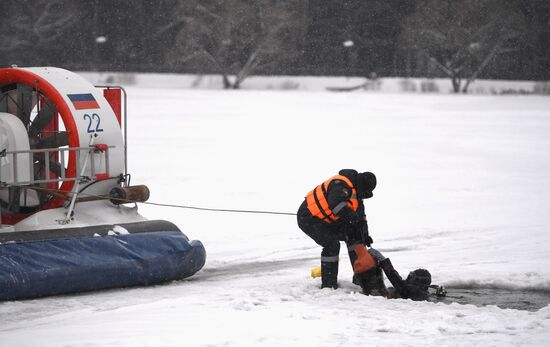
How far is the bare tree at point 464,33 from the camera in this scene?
153 ft

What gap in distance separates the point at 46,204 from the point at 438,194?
6291 millimetres

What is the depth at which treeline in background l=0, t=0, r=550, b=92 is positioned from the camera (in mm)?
47688

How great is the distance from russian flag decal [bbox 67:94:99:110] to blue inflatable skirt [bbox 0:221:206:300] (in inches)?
42.2

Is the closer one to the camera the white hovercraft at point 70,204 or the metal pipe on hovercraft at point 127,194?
the white hovercraft at point 70,204

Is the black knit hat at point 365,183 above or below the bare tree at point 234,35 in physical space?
below

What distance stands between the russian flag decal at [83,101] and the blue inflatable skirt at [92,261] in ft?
3.52

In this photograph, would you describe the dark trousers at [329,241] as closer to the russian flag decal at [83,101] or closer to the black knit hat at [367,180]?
the black knit hat at [367,180]

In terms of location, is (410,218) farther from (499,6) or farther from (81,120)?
(499,6)

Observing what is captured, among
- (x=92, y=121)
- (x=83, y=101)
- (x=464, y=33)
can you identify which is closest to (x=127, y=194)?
(x=92, y=121)

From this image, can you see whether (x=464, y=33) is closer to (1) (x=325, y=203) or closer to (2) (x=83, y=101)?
(2) (x=83, y=101)

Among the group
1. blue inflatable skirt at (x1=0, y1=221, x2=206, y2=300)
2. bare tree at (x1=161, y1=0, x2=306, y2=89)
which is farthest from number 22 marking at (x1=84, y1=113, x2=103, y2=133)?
bare tree at (x1=161, y1=0, x2=306, y2=89)

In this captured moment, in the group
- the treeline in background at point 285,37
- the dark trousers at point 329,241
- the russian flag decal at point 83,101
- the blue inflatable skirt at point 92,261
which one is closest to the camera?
the blue inflatable skirt at point 92,261

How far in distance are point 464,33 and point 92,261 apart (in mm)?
43021

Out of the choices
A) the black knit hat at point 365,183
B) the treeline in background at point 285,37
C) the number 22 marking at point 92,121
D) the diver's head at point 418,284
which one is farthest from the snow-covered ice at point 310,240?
the treeline in background at point 285,37
